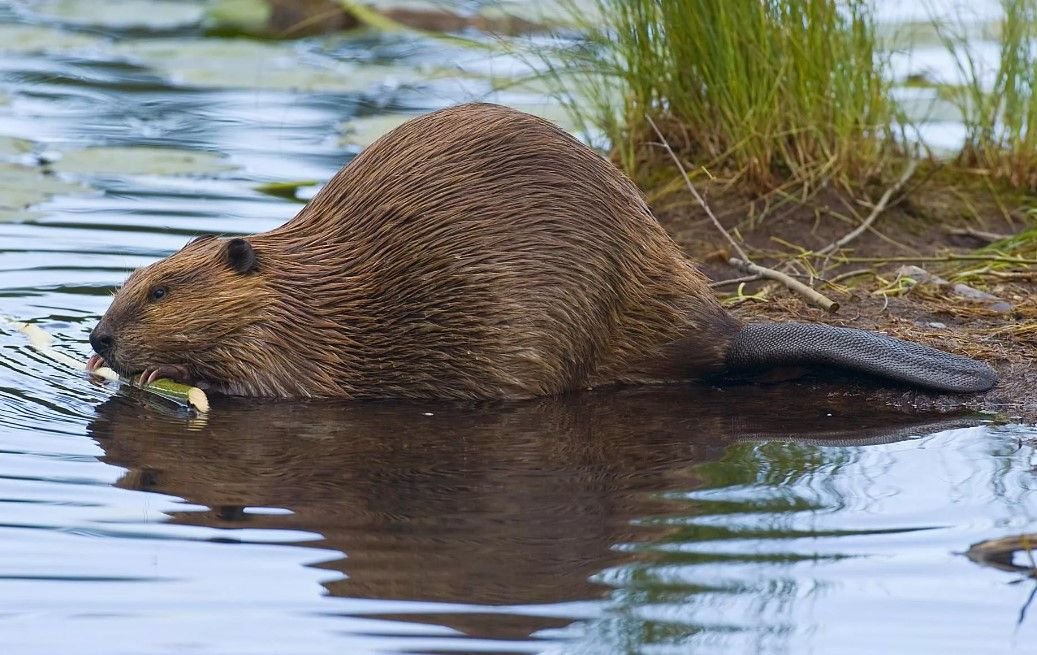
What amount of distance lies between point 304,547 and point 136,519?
0.35 metres

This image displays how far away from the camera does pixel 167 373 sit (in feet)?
13.0

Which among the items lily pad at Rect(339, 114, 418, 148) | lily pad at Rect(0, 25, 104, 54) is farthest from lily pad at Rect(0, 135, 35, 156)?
lily pad at Rect(0, 25, 104, 54)

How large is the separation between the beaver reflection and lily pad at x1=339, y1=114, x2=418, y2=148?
2705mm

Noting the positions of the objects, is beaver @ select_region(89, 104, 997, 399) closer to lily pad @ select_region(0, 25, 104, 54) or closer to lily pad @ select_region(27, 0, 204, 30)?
lily pad @ select_region(0, 25, 104, 54)

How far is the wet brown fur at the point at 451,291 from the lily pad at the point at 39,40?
17.0 ft

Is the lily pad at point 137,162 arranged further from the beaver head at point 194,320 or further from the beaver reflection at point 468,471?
the beaver reflection at point 468,471

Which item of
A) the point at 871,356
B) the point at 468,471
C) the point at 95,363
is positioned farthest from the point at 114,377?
the point at 871,356

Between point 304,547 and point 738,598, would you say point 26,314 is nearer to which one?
point 304,547

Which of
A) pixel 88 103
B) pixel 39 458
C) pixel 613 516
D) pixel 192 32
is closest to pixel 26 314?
pixel 39 458

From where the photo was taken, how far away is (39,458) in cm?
323

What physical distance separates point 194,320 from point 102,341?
22 cm

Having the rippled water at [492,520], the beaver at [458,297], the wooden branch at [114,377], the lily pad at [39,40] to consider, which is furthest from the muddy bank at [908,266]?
the lily pad at [39,40]

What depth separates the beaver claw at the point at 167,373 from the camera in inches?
155

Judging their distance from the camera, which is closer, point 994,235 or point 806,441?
point 806,441
